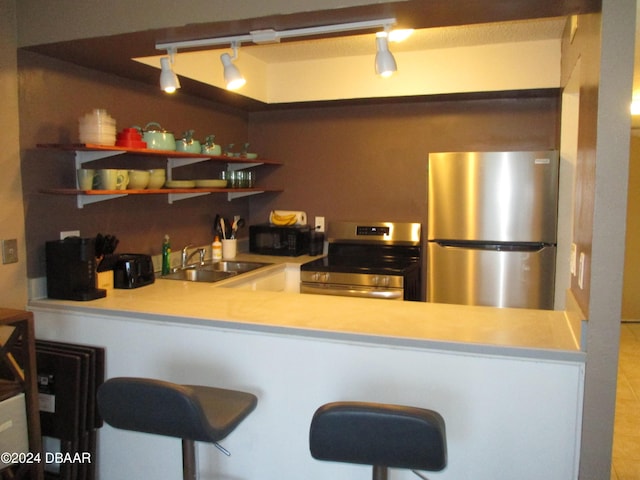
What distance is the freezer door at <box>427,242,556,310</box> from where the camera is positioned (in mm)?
3246

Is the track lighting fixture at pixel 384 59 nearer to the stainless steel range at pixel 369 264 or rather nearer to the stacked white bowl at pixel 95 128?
the stacked white bowl at pixel 95 128

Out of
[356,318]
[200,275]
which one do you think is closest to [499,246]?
[356,318]

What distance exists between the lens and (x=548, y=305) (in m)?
3.27

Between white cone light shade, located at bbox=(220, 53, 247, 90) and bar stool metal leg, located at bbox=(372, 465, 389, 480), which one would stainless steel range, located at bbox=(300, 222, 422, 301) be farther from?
bar stool metal leg, located at bbox=(372, 465, 389, 480)

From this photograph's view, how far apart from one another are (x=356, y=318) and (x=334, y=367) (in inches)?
9.3

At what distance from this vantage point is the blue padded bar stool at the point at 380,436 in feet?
4.38

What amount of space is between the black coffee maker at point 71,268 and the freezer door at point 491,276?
6.74 feet

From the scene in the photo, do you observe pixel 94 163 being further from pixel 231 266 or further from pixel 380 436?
pixel 380 436

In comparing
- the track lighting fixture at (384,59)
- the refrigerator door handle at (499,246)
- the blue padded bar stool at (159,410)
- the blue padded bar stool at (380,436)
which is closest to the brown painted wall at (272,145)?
the refrigerator door handle at (499,246)

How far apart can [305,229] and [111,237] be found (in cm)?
171

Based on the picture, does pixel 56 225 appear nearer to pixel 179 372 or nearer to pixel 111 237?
pixel 111 237

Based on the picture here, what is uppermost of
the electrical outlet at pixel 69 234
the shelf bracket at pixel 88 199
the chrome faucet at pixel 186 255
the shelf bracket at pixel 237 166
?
the shelf bracket at pixel 237 166

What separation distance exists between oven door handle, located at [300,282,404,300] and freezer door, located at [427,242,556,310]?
0.79 feet

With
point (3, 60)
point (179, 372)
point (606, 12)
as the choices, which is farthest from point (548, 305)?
point (3, 60)
